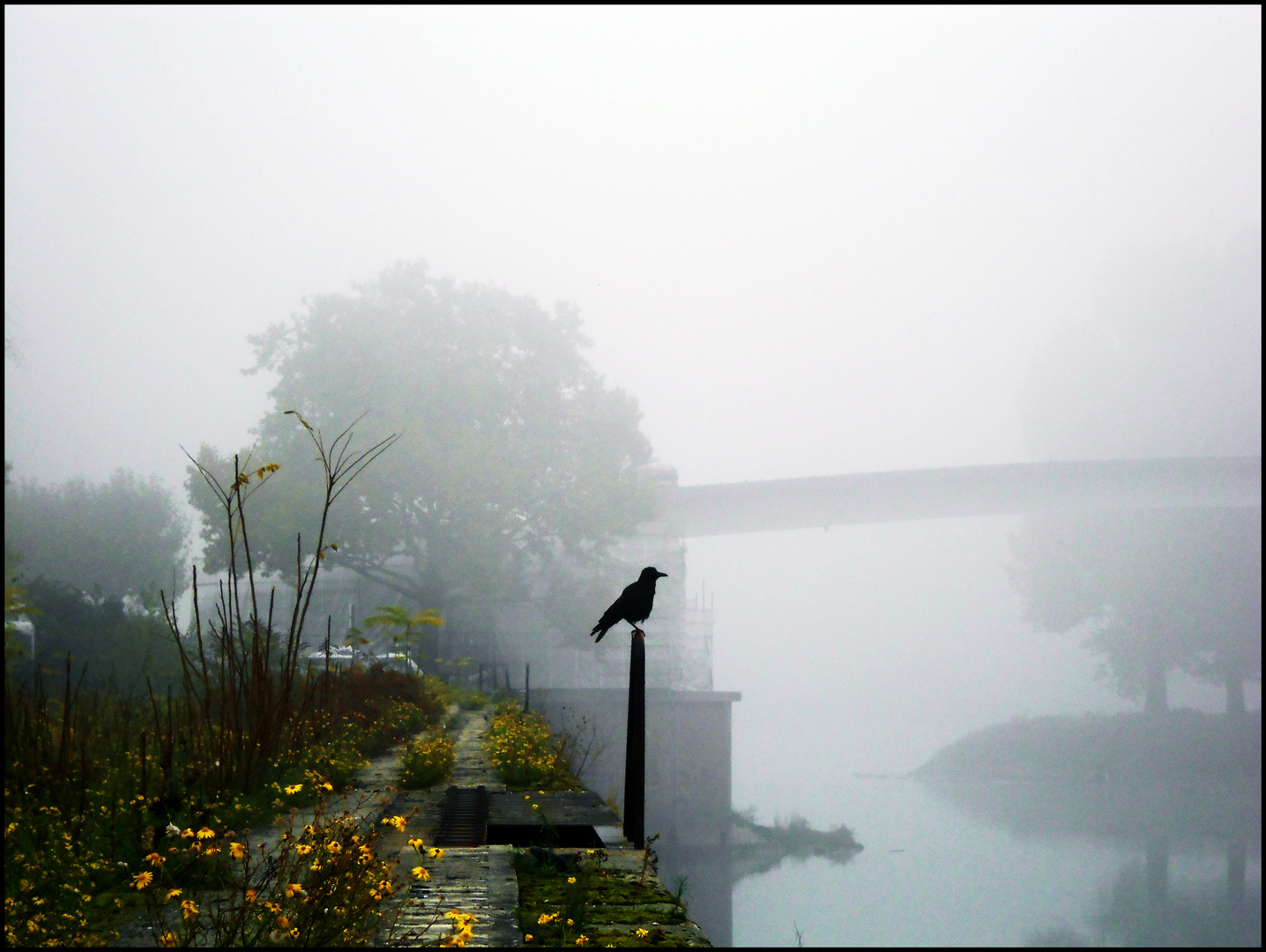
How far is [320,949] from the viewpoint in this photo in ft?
10.7

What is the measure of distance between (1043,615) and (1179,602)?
523 cm

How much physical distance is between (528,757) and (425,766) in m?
1.16

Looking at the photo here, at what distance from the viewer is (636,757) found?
643 cm

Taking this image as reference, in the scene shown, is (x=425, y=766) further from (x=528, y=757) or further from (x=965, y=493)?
(x=965, y=493)

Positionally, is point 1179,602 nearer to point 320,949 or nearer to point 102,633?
point 102,633

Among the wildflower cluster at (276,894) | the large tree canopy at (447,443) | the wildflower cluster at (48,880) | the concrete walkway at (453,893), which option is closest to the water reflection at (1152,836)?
the large tree canopy at (447,443)

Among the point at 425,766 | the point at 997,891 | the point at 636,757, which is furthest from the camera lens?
the point at 997,891

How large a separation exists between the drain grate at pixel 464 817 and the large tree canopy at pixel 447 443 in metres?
19.5

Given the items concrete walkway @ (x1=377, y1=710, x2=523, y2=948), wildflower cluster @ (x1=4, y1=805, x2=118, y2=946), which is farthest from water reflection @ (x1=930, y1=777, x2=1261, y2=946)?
wildflower cluster @ (x1=4, y1=805, x2=118, y2=946)

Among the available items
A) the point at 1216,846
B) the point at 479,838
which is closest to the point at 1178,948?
the point at 1216,846

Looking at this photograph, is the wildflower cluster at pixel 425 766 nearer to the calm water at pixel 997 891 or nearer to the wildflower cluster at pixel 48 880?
the wildflower cluster at pixel 48 880

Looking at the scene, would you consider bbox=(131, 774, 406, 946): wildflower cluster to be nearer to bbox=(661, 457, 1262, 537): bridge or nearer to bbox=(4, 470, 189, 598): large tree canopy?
bbox=(4, 470, 189, 598): large tree canopy

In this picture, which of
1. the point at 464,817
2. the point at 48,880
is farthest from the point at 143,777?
the point at 464,817

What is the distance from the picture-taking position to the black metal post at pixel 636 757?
20.6 ft
